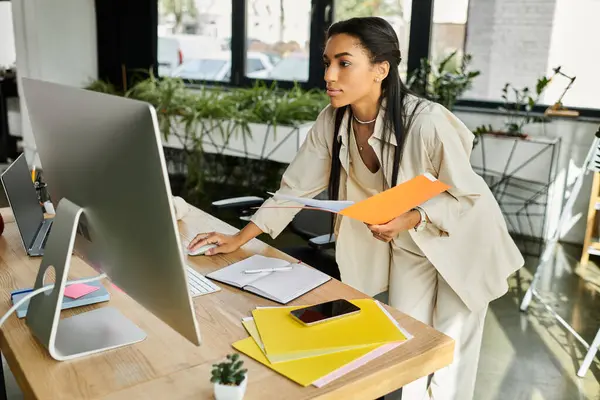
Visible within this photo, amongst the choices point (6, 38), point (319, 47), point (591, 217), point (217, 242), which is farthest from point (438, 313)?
point (6, 38)

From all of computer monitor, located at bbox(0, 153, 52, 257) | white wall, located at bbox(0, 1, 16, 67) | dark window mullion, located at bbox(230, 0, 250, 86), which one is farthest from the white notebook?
white wall, located at bbox(0, 1, 16, 67)

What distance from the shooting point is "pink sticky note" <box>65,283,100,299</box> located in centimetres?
143

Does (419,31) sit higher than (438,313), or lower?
higher

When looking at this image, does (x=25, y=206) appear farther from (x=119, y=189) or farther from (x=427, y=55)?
(x=427, y=55)

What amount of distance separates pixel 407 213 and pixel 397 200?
272 millimetres

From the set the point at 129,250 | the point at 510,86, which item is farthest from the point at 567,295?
the point at 129,250

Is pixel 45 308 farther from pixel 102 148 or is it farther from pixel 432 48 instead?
pixel 432 48

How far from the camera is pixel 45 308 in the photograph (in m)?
1.19

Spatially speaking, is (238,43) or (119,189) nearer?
(119,189)

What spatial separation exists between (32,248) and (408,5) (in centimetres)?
360

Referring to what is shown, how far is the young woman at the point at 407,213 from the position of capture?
1699 mm

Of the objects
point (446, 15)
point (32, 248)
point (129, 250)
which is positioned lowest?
point (32, 248)

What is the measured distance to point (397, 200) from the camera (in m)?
1.38

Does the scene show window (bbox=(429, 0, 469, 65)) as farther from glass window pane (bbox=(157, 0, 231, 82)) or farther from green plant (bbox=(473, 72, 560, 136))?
glass window pane (bbox=(157, 0, 231, 82))
